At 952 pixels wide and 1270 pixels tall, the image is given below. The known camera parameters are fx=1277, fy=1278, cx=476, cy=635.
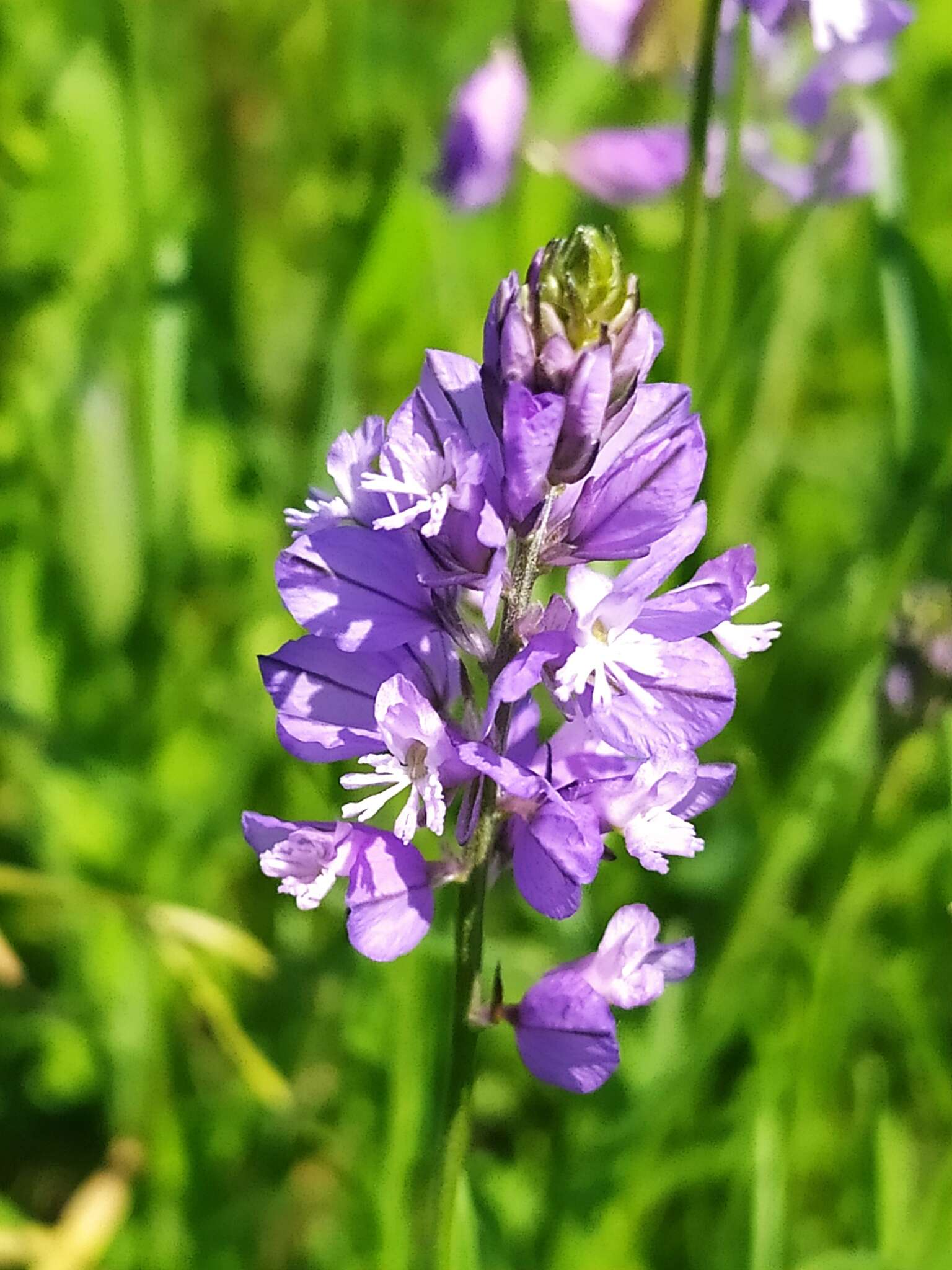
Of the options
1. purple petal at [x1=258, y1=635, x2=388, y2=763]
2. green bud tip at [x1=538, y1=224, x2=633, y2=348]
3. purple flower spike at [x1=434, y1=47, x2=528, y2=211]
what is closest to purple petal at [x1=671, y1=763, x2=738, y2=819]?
purple petal at [x1=258, y1=635, x2=388, y2=763]

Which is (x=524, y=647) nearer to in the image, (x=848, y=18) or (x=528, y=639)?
(x=528, y=639)

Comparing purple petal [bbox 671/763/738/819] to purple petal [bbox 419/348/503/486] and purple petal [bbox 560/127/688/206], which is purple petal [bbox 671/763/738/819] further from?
purple petal [bbox 560/127/688/206]

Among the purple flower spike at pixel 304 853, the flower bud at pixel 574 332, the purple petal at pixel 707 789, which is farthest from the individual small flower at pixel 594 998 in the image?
the flower bud at pixel 574 332

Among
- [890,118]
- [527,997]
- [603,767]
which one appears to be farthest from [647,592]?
[890,118]

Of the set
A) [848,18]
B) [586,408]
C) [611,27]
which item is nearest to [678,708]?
Answer: [586,408]

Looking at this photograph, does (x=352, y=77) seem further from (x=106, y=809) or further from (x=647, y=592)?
(x=647, y=592)

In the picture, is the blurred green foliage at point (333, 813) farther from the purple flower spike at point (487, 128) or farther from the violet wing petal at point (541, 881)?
the violet wing petal at point (541, 881)
